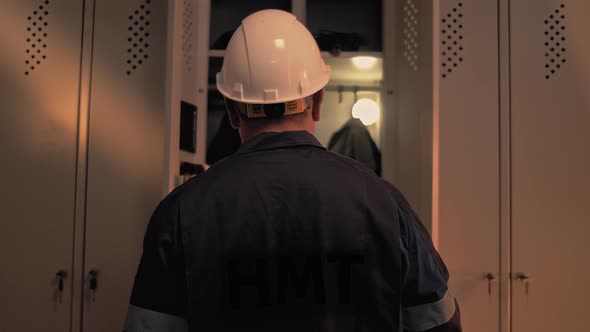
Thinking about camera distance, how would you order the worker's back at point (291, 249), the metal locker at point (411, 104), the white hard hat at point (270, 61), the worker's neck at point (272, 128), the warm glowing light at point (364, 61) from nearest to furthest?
the worker's back at point (291, 249)
the worker's neck at point (272, 128)
the white hard hat at point (270, 61)
the metal locker at point (411, 104)
the warm glowing light at point (364, 61)

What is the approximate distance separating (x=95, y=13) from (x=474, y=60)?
150 centimetres

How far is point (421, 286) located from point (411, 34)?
1.50 m

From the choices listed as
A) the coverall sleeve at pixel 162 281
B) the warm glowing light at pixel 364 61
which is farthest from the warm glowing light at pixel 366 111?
the coverall sleeve at pixel 162 281

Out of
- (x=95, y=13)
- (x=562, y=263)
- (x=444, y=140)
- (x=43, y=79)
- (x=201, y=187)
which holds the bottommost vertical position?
(x=562, y=263)

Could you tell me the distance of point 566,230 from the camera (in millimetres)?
2396

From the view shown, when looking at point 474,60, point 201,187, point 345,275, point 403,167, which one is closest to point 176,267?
point 201,187

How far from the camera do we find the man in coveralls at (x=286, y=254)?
1122mm

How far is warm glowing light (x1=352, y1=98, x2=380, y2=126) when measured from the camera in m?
2.71

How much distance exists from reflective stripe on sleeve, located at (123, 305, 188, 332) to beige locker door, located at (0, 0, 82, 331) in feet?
4.42

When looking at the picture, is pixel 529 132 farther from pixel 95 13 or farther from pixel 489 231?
pixel 95 13

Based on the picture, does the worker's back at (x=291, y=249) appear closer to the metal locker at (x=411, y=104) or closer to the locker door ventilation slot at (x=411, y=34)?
the metal locker at (x=411, y=104)

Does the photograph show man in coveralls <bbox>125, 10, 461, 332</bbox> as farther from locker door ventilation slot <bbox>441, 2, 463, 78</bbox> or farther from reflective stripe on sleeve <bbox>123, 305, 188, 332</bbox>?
locker door ventilation slot <bbox>441, 2, 463, 78</bbox>

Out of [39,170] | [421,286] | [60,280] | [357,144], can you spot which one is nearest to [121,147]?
[39,170]

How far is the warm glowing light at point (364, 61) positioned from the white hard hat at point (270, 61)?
1.12 metres
